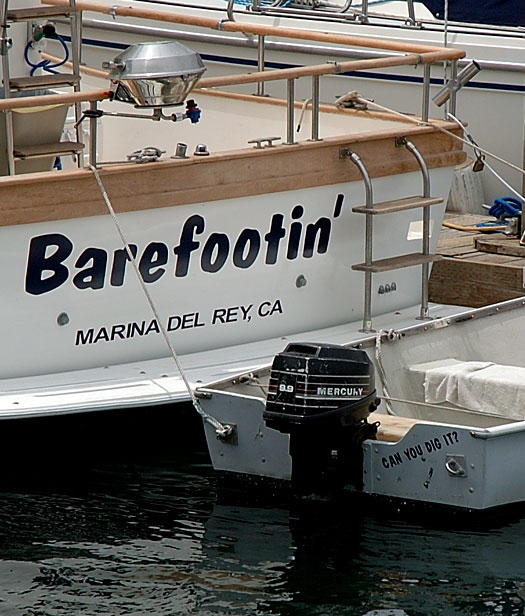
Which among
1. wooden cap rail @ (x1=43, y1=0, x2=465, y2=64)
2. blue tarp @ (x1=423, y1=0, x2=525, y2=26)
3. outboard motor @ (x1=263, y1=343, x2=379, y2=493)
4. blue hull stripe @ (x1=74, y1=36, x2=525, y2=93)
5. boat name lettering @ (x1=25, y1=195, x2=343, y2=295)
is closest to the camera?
outboard motor @ (x1=263, y1=343, x2=379, y2=493)

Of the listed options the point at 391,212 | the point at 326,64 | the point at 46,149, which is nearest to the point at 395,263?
the point at 391,212

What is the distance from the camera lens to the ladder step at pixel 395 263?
7.17 m

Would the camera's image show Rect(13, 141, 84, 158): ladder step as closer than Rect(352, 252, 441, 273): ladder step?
Yes

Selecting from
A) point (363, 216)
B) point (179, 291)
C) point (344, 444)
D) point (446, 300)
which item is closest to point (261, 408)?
point (344, 444)

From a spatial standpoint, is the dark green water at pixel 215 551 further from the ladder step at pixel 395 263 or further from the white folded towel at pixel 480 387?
the ladder step at pixel 395 263

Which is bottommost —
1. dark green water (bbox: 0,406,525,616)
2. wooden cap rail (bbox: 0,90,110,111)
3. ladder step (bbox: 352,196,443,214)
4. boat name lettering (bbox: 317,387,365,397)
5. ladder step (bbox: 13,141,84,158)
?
dark green water (bbox: 0,406,525,616)

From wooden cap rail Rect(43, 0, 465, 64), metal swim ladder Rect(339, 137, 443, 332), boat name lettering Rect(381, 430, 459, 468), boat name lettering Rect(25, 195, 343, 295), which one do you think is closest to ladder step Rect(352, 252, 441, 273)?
metal swim ladder Rect(339, 137, 443, 332)

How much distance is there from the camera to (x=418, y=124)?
754 centimetres

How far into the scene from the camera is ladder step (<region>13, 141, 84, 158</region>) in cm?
686

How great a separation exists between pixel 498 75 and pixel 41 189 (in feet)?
15.6

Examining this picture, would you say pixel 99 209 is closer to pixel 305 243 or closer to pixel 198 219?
pixel 198 219

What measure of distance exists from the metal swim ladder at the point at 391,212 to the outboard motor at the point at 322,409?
1205mm

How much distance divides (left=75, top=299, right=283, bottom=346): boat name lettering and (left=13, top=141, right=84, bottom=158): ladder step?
0.87m

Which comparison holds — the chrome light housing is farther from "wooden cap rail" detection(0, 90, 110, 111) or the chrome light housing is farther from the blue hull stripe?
the blue hull stripe
